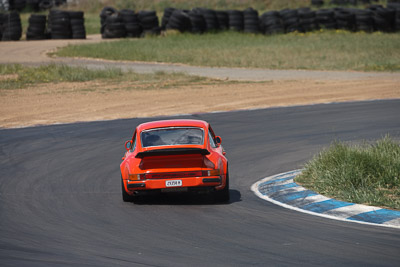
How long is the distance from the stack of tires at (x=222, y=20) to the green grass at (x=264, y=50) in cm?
80

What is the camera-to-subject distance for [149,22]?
5328 centimetres

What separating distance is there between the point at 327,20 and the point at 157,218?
45.4 m

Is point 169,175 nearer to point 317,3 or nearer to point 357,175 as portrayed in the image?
point 357,175

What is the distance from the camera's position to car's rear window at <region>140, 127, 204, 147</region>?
36.4 ft

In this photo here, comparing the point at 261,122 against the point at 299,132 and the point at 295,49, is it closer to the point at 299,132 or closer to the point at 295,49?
the point at 299,132

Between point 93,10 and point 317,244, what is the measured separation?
75584 millimetres

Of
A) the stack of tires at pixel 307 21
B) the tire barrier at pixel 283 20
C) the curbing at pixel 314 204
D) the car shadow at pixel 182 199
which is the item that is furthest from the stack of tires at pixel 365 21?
the car shadow at pixel 182 199

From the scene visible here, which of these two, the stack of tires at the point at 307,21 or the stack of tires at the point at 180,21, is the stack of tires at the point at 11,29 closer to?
the stack of tires at the point at 180,21

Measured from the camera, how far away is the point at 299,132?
18078mm

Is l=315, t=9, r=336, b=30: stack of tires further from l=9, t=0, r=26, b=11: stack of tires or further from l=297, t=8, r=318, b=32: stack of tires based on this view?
l=9, t=0, r=26, b=11: stack of tires

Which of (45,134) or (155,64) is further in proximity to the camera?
(155,64)

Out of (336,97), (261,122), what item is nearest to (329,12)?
(336,97)

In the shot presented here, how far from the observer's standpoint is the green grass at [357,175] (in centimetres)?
1062

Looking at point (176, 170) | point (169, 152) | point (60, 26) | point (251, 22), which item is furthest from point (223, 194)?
point (60, 26)
